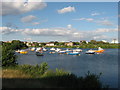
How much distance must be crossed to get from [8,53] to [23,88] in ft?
21.8

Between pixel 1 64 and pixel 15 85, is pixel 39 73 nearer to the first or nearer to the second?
pixel 1 64

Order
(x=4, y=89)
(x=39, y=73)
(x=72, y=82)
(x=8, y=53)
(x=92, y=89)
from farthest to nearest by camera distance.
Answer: (x=8, y=53) < (x=39, y=73) < (x=72, y=82) < (x=92, y=89) < (x=4, y=89)

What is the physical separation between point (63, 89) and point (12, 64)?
693 cm

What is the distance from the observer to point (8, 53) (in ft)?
39.5

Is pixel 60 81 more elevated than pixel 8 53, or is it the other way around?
pixel 8 53

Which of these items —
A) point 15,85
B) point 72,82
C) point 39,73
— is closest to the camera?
point 15,85

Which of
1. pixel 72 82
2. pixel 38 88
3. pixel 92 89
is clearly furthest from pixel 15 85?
pixel 92 89

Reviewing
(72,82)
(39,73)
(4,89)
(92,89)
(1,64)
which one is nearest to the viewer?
(4,89)

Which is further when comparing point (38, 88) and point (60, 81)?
point (60, 81)

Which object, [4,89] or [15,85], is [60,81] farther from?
[4,89]

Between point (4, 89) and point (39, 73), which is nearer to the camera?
point (4, 89)

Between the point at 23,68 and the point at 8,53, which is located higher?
the point at 8,53

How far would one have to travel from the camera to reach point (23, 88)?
591 cm

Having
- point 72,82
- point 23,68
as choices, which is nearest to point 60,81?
point 72,82
